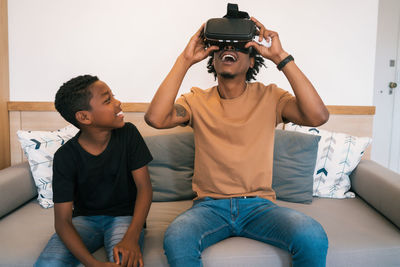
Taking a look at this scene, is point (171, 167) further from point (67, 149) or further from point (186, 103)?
point (67, 149)

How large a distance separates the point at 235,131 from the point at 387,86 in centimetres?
251

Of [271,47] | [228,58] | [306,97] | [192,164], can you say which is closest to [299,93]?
[306,97]

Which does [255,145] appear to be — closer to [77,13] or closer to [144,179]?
[144,179]

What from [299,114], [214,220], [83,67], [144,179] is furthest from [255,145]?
[83,67]

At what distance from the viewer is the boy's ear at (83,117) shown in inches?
46.7

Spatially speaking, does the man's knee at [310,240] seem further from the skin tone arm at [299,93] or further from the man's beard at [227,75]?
the man's beard at [227,75]

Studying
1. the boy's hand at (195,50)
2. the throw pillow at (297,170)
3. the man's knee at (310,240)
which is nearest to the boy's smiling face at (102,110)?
the boy's hand at (195,50)

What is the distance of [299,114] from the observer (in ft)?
4.09

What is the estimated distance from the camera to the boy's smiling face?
119 cm

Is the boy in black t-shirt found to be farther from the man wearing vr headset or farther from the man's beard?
the man's beard

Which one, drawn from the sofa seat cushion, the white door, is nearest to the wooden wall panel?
the sofa seat cushion

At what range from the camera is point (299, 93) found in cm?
120

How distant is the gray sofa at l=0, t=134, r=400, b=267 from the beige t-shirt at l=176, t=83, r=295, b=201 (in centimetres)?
21

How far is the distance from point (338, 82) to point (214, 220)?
1.29 metres
